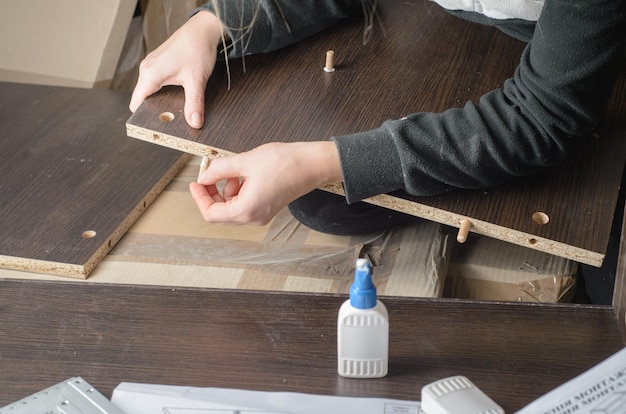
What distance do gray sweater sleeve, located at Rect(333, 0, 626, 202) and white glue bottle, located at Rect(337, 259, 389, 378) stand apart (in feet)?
1.07

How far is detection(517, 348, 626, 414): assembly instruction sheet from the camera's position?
630 mm

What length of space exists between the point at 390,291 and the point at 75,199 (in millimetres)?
521

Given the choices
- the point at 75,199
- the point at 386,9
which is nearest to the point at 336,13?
the point at 386,9

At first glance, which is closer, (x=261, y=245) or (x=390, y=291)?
(x=390, y=291)

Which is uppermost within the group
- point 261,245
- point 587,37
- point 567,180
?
point 587,37

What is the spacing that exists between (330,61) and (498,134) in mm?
316

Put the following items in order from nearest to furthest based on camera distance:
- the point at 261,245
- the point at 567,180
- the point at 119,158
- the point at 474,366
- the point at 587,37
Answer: the point at 474,366 < the point at 587,37 < the point at 567,180 < the point at 261,245 < the point at 119,158

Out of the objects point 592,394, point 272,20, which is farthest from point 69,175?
point 592,394

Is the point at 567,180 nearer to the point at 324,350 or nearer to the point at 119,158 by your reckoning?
the point at 324,350

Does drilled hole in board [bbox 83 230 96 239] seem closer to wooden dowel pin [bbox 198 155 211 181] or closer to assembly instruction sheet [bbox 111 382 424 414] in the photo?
wooden dowel pin [bbox 198 155 211 181]

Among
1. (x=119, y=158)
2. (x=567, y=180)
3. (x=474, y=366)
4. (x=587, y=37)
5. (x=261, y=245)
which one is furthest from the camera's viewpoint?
(x=119, y=158)

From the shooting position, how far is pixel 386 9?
1384 mm

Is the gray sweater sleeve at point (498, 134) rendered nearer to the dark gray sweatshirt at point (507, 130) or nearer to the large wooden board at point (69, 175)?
the dark gray sweatshirt at point (507, 130)

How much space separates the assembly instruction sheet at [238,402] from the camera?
68 cm
